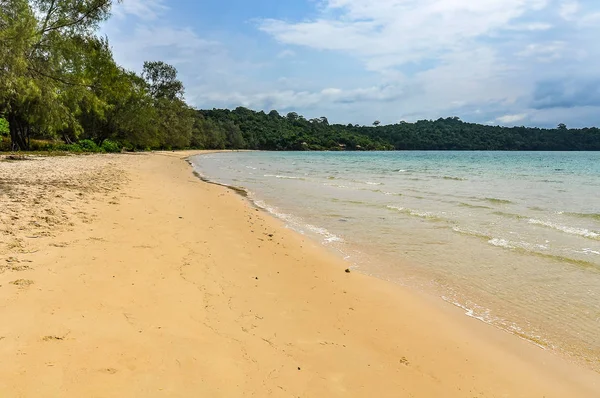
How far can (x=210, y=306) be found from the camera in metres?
4.42

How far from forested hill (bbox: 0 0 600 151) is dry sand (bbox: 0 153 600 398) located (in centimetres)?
1013

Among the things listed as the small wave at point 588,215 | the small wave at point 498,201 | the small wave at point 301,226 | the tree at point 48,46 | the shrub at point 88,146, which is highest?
the tree at point 48,46

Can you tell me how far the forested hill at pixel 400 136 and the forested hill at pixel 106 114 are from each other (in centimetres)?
37

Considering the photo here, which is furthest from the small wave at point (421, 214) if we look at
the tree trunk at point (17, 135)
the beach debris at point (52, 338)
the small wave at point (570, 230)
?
the tree trunk at point (17, 135)

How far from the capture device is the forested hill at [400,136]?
431 ft

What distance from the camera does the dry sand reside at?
9.80 feet

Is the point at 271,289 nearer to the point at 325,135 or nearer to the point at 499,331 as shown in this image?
the point at 499,331

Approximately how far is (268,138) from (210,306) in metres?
135

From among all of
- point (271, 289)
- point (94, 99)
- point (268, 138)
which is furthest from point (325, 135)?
point (271, 289)

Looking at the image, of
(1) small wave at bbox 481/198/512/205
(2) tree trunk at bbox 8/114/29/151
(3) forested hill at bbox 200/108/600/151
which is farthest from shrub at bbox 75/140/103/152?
(3) forested hill at bbox 200/108/600/151

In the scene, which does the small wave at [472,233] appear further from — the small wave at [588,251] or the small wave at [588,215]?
the small wave at [588,215]

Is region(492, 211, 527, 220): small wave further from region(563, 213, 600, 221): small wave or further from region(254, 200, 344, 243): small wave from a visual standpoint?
region(254, 200, 344, 243): small wave

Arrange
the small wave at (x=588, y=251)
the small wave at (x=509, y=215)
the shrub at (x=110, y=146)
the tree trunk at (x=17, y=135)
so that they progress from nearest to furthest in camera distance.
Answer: the small wave at (x=588, y=251), the small wave at (x=509, y=215), the tree trunk at (x=17, y=135), the shrub at (x=110, y=146)

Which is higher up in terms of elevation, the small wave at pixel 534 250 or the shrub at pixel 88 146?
the shrub at pixel 88 146
